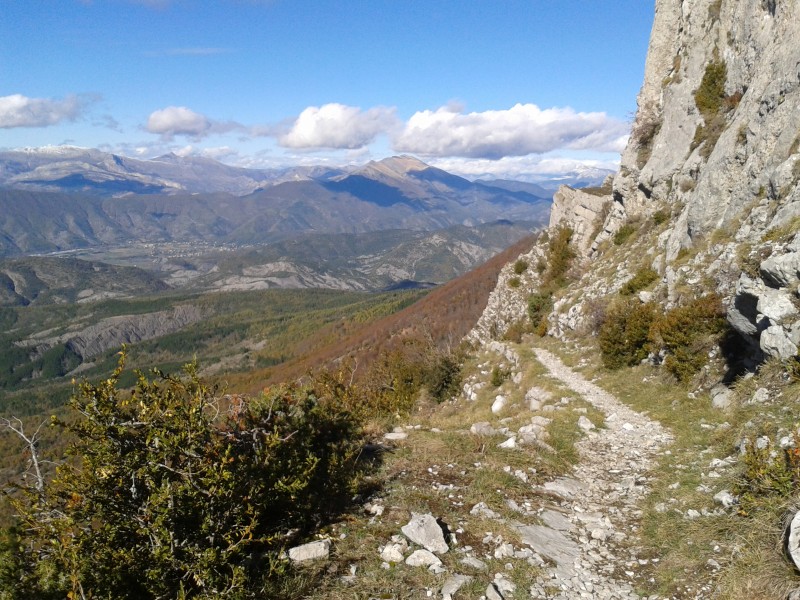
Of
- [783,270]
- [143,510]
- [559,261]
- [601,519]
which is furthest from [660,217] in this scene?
[143,510]

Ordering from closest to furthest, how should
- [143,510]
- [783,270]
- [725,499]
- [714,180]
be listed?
1. [143,510]
2. [725,499]
3. [783,270]
4. [714,180]

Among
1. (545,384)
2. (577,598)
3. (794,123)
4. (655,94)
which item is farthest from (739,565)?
(655,94)

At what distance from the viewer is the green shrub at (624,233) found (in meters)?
33.8

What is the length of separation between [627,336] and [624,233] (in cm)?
1778

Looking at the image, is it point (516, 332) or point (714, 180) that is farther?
point (516, 332)

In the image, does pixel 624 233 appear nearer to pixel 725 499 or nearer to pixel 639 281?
pixel 639 281

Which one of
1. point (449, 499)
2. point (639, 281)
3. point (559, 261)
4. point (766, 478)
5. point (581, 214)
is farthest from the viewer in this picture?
point (581, 214)

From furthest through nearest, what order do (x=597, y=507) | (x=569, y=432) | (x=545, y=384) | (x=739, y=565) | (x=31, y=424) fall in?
(x=31, y=424) → (x=545, y=384) → (x=569, y=432) → (x=597, y=507) → (x=739, y=565)

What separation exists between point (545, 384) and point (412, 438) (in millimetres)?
10544

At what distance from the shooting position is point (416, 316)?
11050 cm

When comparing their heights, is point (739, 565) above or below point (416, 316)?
above

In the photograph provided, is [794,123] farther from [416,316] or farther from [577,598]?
[416,316]

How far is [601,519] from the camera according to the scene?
26.0 feet

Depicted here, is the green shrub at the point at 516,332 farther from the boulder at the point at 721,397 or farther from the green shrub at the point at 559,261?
the boulder at the point at 721,397
